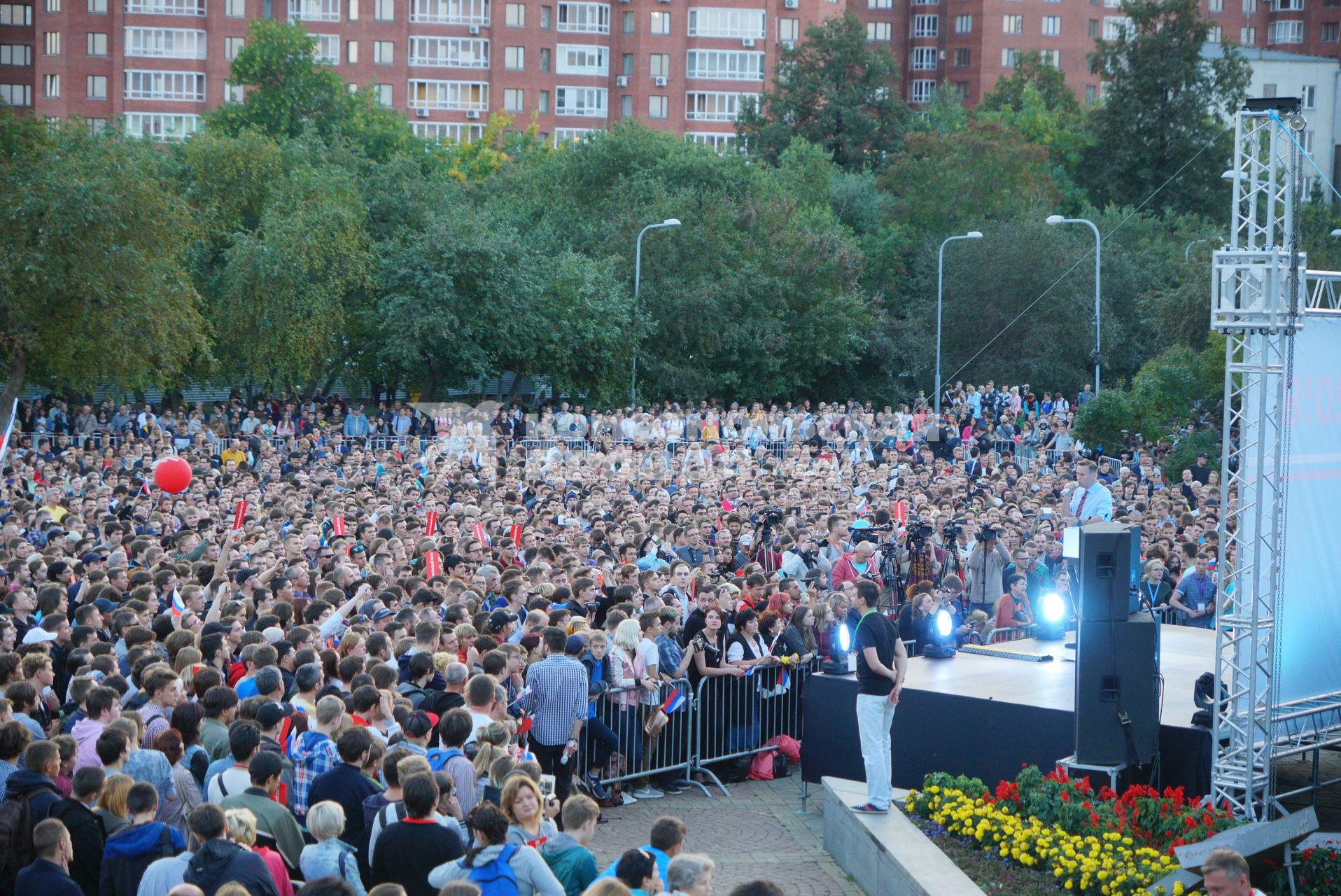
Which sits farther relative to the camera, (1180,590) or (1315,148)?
(1315,148)

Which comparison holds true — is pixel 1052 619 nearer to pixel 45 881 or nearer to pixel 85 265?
pixel 45 881

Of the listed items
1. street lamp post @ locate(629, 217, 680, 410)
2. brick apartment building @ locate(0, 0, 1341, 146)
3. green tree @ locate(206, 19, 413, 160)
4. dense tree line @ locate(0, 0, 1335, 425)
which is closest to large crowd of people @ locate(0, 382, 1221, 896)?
dense tree line @ locate(0, 0, 1335, 425)

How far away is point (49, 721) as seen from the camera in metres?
9.30

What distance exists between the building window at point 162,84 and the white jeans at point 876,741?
76.9 metres

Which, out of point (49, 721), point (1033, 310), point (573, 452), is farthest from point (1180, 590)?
point (1033, 310)

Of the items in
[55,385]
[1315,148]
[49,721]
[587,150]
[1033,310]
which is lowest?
[49,721]

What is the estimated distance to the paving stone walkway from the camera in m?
10.0

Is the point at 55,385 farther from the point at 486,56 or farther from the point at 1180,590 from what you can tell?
the point at 486,56

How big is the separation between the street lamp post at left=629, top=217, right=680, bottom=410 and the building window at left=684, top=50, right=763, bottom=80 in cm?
4222

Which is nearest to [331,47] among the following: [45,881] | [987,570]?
[987,570]

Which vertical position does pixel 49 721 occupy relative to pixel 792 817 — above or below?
above

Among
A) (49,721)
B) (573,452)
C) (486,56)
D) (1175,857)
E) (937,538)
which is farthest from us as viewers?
(486,56)

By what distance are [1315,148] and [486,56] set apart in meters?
48.5

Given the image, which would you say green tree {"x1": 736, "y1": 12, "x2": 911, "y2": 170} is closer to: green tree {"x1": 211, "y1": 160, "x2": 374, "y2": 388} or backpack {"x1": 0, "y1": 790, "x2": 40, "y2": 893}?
green tree {"x1": 211, "y1": 160, "x2": 374, "y2": 388}
